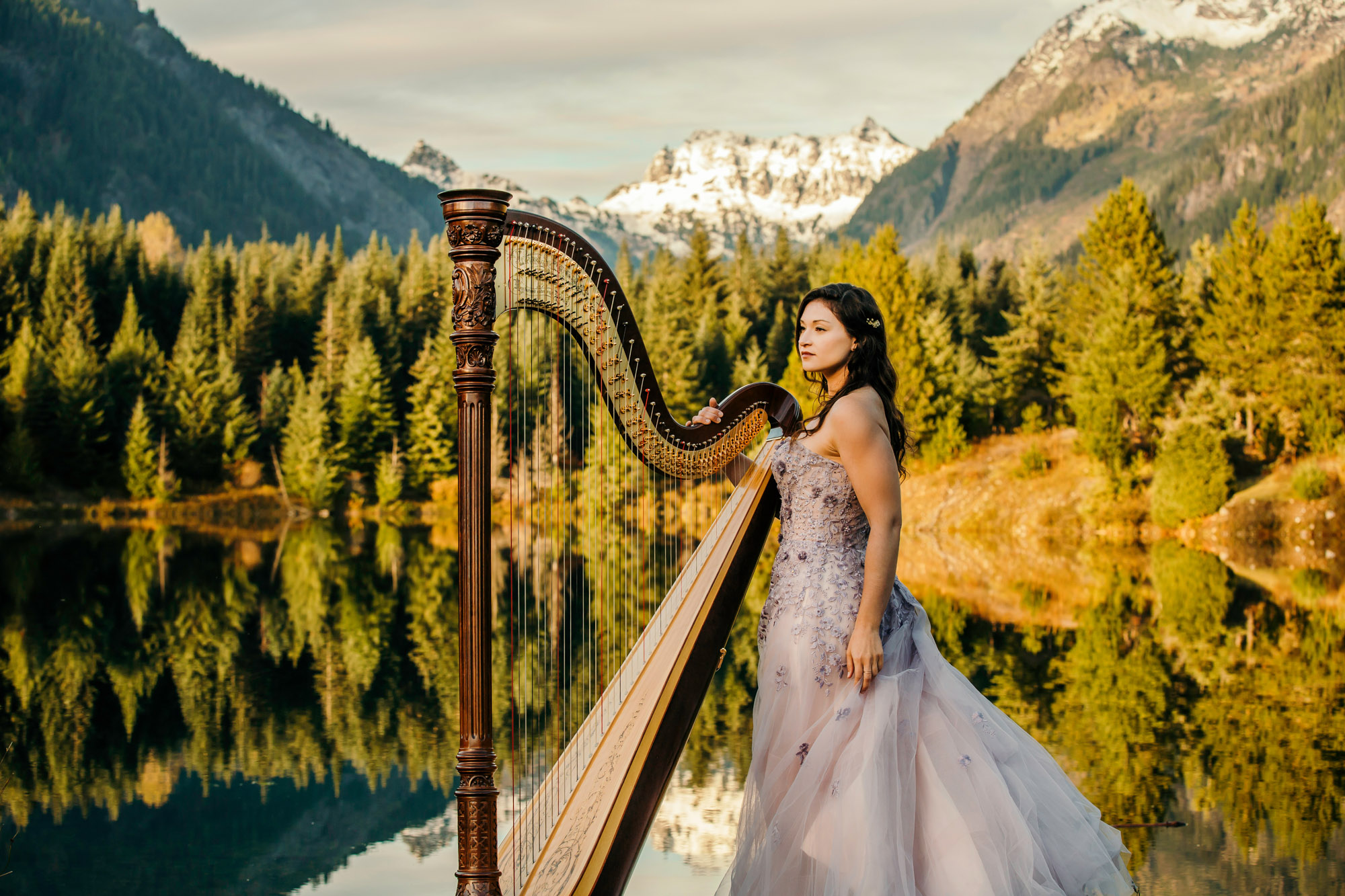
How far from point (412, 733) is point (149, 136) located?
5347 inches

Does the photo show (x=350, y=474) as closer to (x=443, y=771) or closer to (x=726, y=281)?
(x=726, y=281)

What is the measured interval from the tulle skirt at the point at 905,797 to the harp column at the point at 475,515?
2.92 feet

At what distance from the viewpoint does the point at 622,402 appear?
391cm

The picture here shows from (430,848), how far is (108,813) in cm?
171

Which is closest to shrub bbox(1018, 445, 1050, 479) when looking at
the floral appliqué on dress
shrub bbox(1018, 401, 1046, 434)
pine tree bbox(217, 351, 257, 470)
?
shrub bbox(1018, 401, 1046, 434)

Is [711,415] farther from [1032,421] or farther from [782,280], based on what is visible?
[782,280]

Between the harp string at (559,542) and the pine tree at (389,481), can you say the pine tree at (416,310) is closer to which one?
the pine tree at (389,481)

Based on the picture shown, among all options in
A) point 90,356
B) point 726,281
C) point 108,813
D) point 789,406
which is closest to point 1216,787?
point 789,406

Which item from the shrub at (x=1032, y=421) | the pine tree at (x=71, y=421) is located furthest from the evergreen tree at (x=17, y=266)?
the shrub at (x=1032, y=421)

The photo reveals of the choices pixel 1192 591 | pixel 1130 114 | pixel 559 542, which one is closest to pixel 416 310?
pixel 1192 591

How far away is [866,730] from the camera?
10.4ft

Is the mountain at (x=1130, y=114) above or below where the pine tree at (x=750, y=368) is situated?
above

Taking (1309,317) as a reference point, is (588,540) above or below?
below

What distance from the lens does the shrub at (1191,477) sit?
75.0 feet
